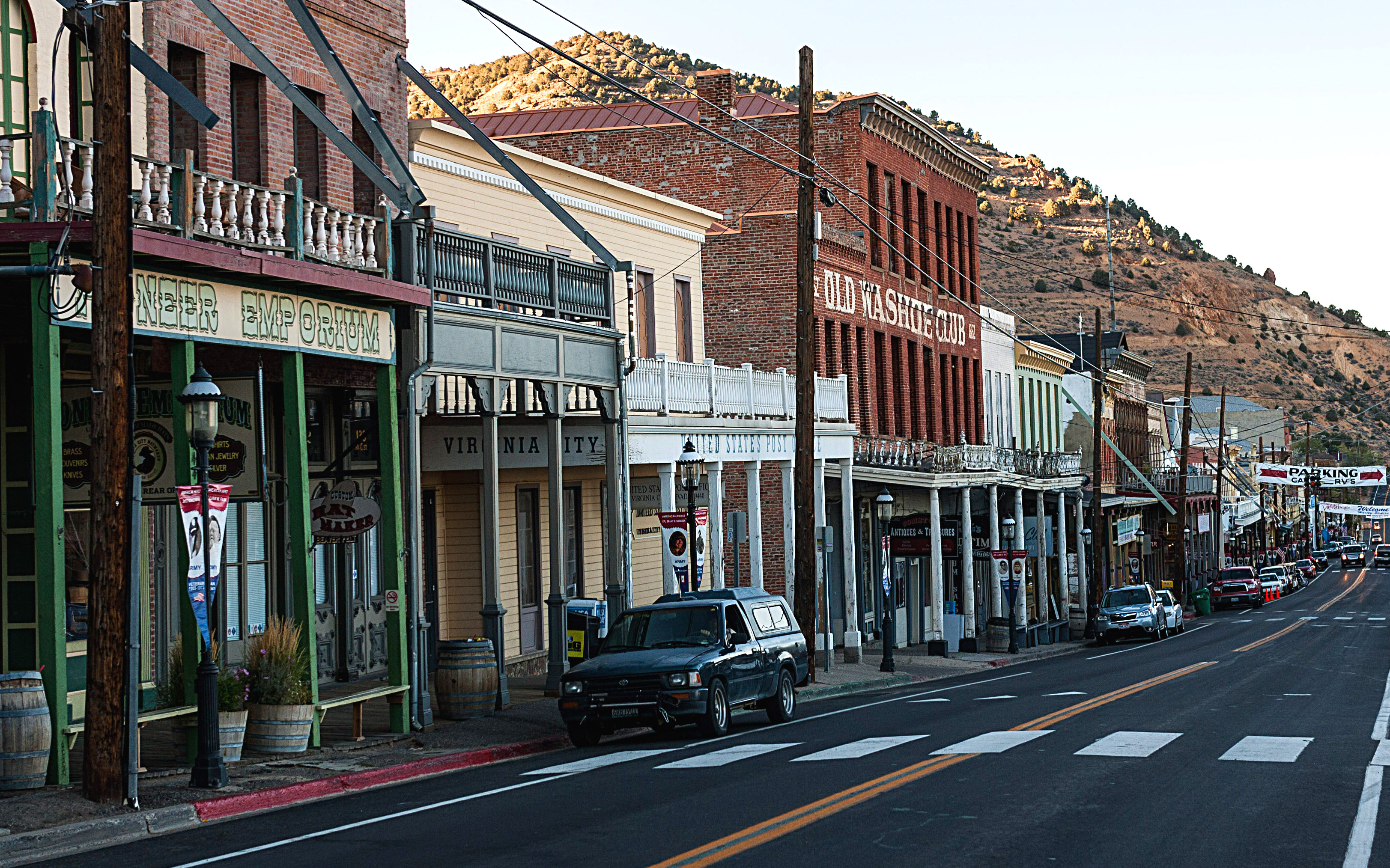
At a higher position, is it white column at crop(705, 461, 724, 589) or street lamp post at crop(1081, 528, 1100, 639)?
white column at crop(705, 461, 724, 589)

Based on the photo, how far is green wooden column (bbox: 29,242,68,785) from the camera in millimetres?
13984

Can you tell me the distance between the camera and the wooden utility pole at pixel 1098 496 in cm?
5112

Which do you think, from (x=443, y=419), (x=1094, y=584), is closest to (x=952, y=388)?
(x=1094, y=584)

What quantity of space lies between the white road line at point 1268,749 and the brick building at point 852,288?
17.1 metres

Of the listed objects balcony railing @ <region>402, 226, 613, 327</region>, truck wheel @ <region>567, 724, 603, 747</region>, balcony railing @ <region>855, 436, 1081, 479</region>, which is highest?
balcony railing @ <region>402, 226, 613, 327</region>

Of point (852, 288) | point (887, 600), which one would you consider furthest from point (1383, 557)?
point (887, 600)

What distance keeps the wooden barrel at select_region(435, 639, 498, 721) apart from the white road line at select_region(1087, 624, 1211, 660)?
21493 millimetres

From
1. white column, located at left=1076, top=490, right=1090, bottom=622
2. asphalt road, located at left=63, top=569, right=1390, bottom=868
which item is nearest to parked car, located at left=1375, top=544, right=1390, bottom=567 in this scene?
white column, located at left=1076, top=490, right=1090, bottom=622

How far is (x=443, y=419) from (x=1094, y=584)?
35.3 metres

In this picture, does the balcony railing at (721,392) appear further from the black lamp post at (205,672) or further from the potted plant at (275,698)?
the black lamp post at (205,672)

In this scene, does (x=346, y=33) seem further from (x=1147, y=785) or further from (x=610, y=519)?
(x=1147, y=785)

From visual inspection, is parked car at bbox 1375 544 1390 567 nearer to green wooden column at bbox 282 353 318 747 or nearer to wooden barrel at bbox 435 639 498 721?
wooden barrel at bbox 435 639 498 721

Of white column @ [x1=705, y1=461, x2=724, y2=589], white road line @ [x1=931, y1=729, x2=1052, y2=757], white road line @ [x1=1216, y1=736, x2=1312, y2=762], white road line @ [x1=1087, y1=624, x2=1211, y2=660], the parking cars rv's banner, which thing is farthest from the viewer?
the parking cars rv's banner

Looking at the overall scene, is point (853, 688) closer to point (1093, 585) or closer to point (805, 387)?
point (805, 387)
